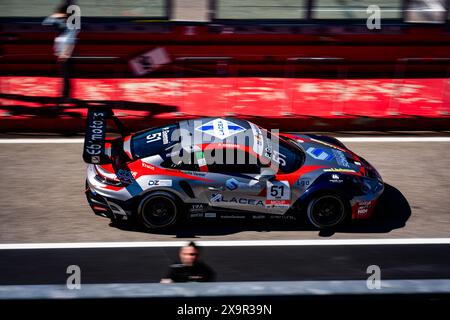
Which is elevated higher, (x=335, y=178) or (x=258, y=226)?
(x=335, y=178)

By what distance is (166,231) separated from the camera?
31.0ft

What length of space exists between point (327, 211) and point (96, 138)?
11.0 ft

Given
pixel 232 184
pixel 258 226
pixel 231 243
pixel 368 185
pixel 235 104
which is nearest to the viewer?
pixel 232 184

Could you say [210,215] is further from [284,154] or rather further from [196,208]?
[284,154]

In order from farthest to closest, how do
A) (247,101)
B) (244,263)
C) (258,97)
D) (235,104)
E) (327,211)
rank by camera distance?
(258,97)
(247,101)
(235,104)
(327,211)
(244,263)

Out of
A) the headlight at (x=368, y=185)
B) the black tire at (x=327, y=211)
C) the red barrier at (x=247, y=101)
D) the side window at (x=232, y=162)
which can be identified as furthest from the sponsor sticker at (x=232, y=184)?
the red barrier at (x=247, y=101)

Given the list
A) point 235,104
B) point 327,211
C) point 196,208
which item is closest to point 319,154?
point 327,211

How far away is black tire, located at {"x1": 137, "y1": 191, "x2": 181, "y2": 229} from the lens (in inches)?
363

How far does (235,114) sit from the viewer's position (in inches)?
553

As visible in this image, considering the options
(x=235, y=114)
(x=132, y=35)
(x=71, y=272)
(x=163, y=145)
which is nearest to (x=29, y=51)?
(x=132, y=35)

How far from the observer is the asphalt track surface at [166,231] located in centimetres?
945

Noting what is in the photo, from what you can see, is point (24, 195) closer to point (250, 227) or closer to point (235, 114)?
point (250, 227)

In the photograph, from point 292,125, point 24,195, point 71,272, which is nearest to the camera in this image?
point 71,272
